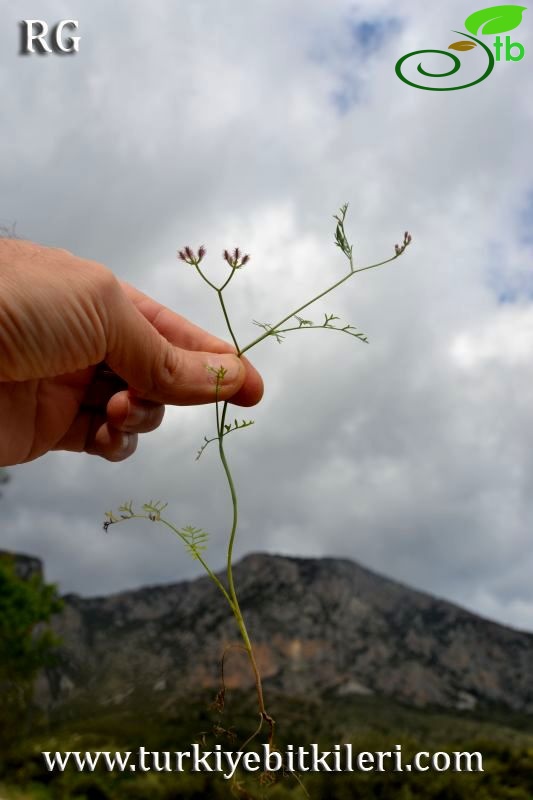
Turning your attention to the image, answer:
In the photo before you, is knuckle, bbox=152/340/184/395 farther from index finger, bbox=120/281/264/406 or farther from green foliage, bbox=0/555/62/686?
green foliage, bbox=0/555/62/686

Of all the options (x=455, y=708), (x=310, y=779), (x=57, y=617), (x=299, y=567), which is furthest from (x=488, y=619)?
(x=57, y=617)

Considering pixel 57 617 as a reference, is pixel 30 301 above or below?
below

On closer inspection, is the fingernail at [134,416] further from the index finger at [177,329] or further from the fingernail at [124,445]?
the index finger at [177,329]

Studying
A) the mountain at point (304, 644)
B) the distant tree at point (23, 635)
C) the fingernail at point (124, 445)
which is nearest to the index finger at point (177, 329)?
the fingernail at point (124, 445)

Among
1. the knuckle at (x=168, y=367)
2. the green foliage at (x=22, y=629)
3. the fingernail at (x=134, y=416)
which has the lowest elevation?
the fingernail at (x=134, y=416)

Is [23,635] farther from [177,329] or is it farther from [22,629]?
[177,329]

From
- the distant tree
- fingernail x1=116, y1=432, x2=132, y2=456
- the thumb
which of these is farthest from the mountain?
the thumb

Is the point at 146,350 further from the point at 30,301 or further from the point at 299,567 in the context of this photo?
the point at 299,567
